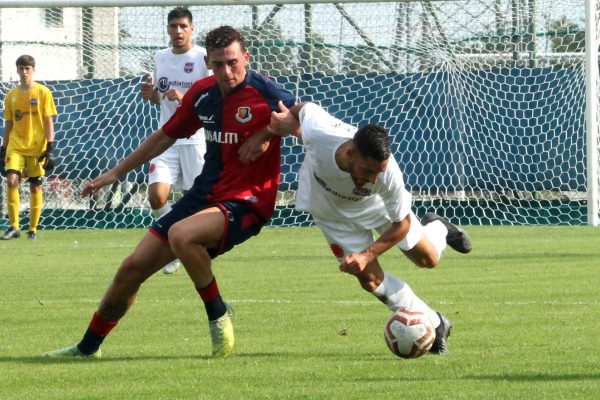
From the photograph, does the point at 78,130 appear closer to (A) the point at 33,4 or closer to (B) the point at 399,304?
(A) the point at 33,4

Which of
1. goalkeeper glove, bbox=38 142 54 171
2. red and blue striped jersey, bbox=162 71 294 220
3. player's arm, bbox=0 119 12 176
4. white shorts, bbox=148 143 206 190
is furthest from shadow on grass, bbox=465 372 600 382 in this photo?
player's arm, bbox=0 119 12 176

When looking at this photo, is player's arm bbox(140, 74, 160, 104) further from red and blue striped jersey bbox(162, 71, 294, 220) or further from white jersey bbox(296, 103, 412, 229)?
white jersey bbox(296, 103, 412, 229)

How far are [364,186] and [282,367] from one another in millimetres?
1138

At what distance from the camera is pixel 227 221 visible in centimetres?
754

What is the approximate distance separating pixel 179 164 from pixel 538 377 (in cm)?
676

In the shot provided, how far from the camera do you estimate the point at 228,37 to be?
7.59 m

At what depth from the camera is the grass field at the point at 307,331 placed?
626 centimetres

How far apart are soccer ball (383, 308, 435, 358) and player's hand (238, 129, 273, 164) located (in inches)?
47.5

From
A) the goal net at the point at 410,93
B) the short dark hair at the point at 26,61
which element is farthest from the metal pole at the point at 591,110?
the short dark hair at the point at 26,61

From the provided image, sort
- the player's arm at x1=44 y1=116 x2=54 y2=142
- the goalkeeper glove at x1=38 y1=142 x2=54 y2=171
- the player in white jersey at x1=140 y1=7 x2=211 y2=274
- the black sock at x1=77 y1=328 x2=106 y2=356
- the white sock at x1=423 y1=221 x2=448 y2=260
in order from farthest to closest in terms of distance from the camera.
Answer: the player's arm at x1=44 y1=116 x2=54 y2=142 < the goalkeeper glove at x1=38 y1=142 x2=54 y2=171 < the player in white jersey at x1=140 y1=7 x2=211 y2=274 < the white sock at x1=423 y1=221 x2=448 y2=260 < the black sock at x1=77 y1=328 x2=106 y2=356

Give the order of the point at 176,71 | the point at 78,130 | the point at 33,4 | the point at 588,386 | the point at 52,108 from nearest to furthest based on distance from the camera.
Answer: the point at 588,386 < the point at 176,71 < the point at 52,108 < the point at 33,4 < the point at 78,130

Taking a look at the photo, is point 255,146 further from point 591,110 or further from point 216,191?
point 591,110

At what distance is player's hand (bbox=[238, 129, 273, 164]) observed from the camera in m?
7.58

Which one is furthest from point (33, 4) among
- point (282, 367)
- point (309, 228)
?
point (282, 367)
